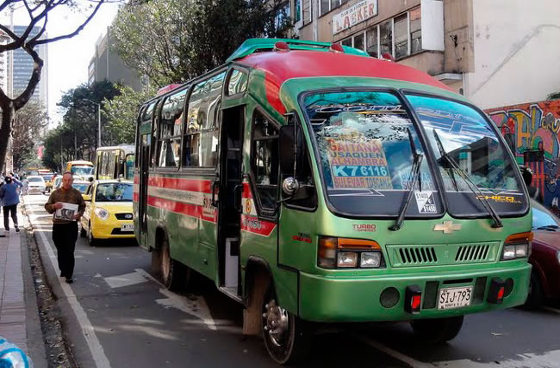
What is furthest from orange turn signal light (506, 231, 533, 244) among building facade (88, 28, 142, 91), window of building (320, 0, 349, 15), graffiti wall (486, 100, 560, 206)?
building facade (88, 28, 142, 91)

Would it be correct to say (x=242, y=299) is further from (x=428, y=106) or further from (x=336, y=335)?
(x=428, y=106)

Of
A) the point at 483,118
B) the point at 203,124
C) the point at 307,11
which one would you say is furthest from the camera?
the point at 307,11

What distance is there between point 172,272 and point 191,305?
33.4 inches

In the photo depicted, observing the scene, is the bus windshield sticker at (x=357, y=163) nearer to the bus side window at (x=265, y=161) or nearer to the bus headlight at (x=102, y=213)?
the bus side window at (x=265, y=161)

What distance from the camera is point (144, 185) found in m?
9.90

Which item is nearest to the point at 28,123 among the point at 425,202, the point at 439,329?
the point at 439,329

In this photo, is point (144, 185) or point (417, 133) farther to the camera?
point (144, 185)

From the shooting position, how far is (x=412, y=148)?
4.57 meters

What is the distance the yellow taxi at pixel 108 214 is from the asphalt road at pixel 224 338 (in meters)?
5.04

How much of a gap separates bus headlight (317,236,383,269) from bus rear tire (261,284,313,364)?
0.83 meters

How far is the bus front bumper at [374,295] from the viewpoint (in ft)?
13.4

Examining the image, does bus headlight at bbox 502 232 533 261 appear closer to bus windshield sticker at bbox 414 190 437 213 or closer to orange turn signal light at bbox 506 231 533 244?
orange turn signal light at bbox 506 231 533 244

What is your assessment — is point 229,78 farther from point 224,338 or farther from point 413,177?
point 224,338

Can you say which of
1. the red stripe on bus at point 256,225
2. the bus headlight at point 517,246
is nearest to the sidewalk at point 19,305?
the red stripe on bus at point 256,225
